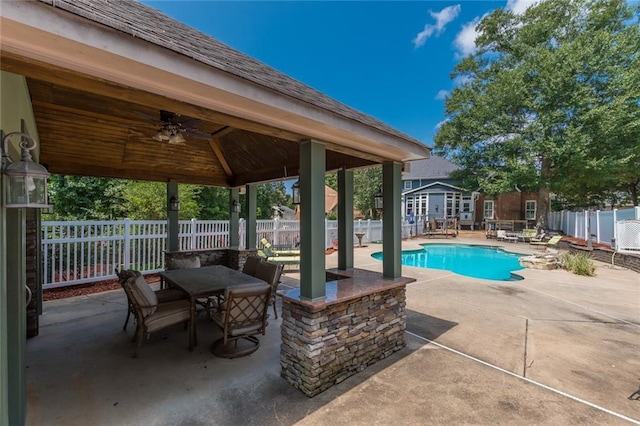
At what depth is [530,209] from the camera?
25.9 meters

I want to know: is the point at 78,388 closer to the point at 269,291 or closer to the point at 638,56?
the point at 269,291

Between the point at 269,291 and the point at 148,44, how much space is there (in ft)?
9.19

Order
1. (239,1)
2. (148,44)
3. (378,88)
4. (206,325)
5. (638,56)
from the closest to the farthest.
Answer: (148,44)
(206,325)
(239,1)
(638,56)
(378,88)

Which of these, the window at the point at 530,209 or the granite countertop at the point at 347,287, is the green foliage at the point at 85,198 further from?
the window at the point at 530,209

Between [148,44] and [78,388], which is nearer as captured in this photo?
[148,44]

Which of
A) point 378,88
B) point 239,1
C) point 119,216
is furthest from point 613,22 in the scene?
point 119,216

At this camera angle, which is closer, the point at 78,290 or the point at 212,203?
the point at 78,290

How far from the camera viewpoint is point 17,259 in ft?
7.56

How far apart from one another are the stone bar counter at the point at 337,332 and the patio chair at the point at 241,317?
51 cm

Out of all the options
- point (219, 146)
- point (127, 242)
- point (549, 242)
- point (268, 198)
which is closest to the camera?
point (219, 146)

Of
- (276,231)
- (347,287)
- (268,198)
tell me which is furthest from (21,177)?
(268,198)

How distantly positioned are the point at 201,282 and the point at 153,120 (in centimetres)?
250

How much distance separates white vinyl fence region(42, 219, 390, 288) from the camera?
21.5ft

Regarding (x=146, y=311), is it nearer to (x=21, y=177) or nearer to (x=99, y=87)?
(x=21, y=177)
